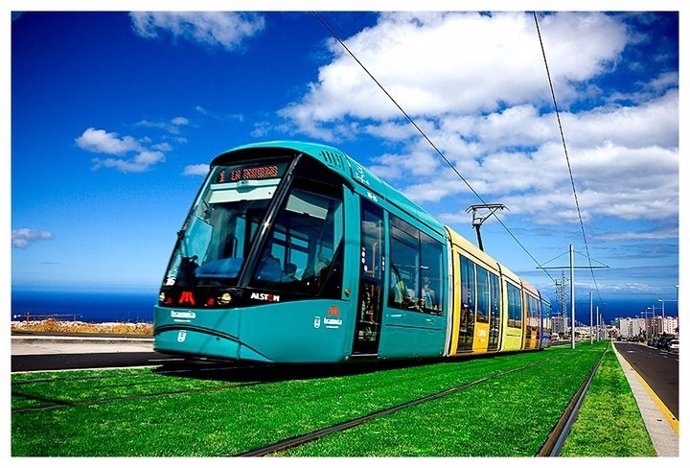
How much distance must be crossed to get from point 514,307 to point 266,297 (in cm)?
1735

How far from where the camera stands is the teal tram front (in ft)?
27.3

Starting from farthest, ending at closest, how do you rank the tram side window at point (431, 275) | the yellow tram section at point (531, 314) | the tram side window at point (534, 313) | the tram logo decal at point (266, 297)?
the tram side window at point (534, 313) < the yellow tram section at point (531, 314) < the tram side window at point (431, 275) < the tram logo decal at point (266, 297)

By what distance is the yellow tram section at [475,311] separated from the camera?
15.5 meters

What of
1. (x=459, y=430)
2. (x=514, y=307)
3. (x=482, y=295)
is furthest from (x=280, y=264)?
(x=514, y=307)

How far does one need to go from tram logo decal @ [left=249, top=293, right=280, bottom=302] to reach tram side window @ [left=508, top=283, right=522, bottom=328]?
1590cm

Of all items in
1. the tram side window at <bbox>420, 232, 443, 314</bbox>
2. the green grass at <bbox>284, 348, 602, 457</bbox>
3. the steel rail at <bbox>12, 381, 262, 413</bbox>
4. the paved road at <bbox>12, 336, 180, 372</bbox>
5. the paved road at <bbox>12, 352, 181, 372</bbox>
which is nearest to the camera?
the green grass at <bbox>284, 348, 602, 457</bbox>

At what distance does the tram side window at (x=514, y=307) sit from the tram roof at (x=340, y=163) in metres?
→ 11.5

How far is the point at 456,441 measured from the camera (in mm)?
5477

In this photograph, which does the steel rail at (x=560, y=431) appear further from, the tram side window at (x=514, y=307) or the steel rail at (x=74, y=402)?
the tram side window at (x=514, y=307)

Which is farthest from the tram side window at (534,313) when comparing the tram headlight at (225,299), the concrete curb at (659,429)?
the tram headlight at (225,299)

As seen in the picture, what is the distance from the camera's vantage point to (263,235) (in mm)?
8406

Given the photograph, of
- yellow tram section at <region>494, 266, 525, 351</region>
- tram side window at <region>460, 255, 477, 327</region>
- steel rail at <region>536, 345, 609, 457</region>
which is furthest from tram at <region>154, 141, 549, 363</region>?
yellow tram section at <region>494, 266, 525, 351</region>

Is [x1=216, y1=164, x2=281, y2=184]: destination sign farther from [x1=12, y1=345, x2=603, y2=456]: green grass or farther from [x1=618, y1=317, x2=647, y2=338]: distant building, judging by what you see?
[x1=618, y1=317, x2=647, y2=338]: distant building
